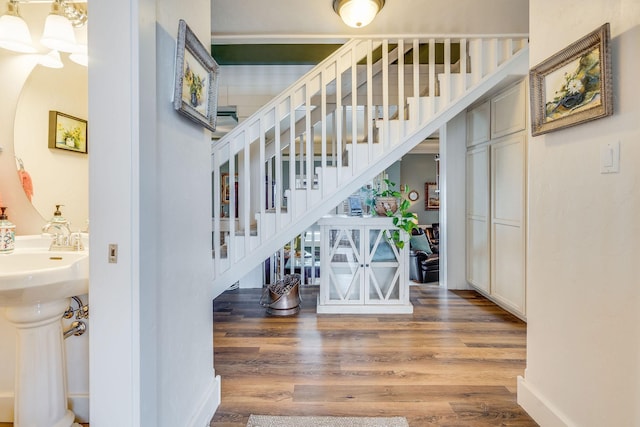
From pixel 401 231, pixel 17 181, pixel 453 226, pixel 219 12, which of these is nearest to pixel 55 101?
pixel 17 181

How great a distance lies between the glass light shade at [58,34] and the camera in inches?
62.1

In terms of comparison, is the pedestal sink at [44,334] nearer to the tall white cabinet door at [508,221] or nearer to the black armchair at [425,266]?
the tall white cabinet door at [508,221]

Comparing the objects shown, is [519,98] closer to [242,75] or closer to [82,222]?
[242,75]

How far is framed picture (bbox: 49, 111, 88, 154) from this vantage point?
5.70 feet

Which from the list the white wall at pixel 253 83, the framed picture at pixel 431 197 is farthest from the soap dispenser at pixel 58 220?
the framed picture at pixel 431 197

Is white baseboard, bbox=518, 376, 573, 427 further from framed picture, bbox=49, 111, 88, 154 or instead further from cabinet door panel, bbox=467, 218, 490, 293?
framed picture, bbox=49, 111, 88, 154

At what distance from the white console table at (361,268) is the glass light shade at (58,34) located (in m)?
2.09

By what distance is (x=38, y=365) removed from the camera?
4.27 ft

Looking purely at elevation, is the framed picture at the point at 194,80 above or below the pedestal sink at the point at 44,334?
above

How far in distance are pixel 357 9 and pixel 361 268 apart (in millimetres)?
2084

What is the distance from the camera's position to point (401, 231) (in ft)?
10.0

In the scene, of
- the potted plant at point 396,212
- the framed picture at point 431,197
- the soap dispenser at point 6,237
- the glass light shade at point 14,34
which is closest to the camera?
the soap dispenser at point 6,237

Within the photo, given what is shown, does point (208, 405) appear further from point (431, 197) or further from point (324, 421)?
point (431, 197)

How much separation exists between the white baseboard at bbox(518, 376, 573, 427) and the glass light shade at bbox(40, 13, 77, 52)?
2834 mm
